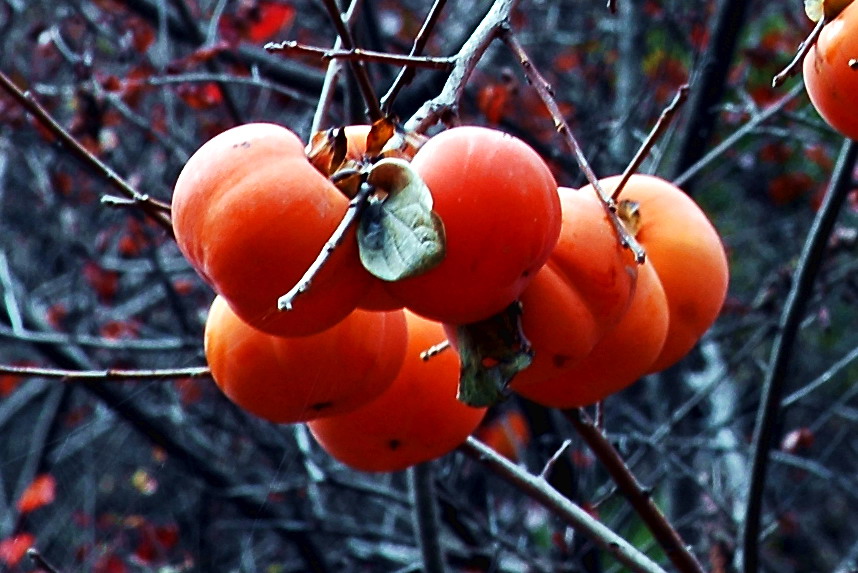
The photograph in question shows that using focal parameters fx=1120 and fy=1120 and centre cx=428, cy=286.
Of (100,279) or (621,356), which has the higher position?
(621,356)

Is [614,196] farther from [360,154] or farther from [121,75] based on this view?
[121,75]

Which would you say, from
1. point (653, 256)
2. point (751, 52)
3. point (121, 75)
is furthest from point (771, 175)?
point (653, 256)

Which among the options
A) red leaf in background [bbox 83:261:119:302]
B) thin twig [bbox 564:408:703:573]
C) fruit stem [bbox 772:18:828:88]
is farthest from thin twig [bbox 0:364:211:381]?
red leaf in background [bbox 83:261:119:302]

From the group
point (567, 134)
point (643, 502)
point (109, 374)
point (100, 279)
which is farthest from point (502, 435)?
point (567, 134)

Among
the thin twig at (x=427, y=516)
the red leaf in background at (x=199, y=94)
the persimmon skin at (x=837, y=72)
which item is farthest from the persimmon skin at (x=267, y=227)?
the red leaf in background at (x=199, y=94)

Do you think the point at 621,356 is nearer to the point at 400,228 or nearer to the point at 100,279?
the point at 400,228
